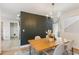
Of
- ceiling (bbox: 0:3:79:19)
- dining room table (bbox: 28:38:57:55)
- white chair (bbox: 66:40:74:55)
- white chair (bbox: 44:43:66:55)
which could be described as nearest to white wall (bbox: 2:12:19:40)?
ceiling (bbox: 0:3:79:19)

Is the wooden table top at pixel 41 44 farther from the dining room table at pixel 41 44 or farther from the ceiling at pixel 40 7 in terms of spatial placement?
the ceiling at pixel 40 7

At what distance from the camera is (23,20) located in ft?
4.88

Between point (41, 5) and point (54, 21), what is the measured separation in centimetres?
31

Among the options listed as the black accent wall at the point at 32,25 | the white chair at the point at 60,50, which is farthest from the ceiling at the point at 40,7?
the white chair at the point at 60,50

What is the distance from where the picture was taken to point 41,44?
4.99ft

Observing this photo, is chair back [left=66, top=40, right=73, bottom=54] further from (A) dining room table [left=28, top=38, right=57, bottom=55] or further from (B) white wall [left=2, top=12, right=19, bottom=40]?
(B) white wall [left=2, top=12, right=19, bottom=40]

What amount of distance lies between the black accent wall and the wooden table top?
7 centimetres

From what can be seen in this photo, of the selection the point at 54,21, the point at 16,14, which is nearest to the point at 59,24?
the point at 54,21

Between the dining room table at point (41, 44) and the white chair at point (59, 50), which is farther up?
the dining room table at point (41, 44)

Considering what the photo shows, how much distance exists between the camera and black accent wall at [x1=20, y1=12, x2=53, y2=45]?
1484 mm

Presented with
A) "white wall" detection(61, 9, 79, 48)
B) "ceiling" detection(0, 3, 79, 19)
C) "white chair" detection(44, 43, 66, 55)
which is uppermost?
"ceiling" detection(0, 3, 79, 19)

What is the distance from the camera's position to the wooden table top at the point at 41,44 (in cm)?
150

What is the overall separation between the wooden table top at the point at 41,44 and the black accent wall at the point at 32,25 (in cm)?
7
